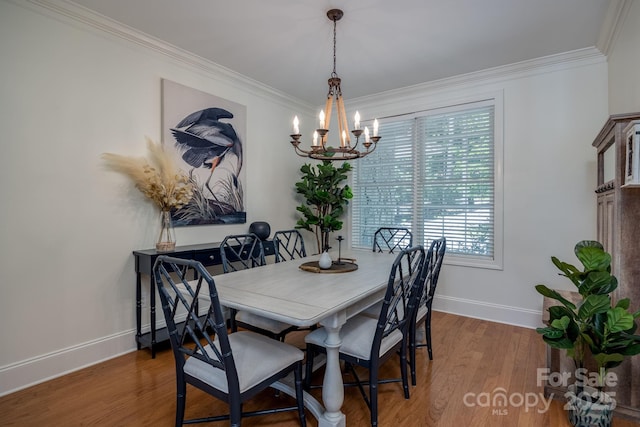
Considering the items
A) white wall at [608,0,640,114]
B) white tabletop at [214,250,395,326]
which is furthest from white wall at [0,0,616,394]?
white tabletop at [214,250,395,326]

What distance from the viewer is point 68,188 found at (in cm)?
238

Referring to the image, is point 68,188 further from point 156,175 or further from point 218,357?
point 218,357

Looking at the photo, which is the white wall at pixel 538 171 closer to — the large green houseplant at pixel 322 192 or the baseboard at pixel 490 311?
the baseboard at pixel 490 311

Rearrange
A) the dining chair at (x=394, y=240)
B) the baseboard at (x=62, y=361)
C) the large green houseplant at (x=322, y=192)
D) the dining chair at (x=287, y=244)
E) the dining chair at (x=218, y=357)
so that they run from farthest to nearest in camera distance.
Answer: the large green houseplant at (x=322, y=192)
the dining chair at (x=394, y=240)
the dining chair at (x=287, y=244)
the baseboard at (x=62, y=361)
the dining chair at (x=218, y=357)

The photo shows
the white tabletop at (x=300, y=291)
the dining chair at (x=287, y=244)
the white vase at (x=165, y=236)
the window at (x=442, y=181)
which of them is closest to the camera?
the white tabletop at (x=300, y=291)

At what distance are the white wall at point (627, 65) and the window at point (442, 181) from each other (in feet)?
3.26

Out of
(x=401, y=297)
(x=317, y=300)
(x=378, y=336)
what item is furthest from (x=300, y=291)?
(x=401, y=297)

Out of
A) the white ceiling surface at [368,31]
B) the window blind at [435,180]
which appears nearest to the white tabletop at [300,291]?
the window blind at [435,180]

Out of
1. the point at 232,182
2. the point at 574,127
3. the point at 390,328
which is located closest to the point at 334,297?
the point at 390,328

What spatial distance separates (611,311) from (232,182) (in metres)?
3.22

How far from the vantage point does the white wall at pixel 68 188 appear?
84.4 inches

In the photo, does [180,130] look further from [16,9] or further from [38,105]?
[16,9]

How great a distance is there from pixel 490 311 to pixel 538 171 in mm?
1548

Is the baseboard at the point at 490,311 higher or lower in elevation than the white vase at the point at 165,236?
lower
